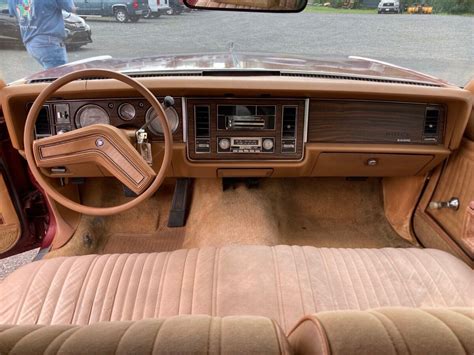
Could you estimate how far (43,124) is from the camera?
2.41 meters

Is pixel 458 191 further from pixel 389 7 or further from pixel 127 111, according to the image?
pixel 389 7

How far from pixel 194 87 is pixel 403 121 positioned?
3.75 ft

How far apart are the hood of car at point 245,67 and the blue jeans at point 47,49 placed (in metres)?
2.87

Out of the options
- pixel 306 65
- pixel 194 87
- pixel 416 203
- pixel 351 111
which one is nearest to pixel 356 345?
pixel 194 87

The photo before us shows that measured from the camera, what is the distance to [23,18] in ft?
18.8

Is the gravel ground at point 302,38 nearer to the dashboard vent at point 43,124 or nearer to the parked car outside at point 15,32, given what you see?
the parked car outside at point 15,32

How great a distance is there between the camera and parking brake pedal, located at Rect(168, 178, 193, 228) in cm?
304

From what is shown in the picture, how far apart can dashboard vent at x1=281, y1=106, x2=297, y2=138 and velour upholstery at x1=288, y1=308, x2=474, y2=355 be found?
166 centimetres

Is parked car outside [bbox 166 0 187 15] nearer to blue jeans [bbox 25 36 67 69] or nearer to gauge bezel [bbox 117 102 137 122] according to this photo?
blue jeans [bbox 25 36 67 69]

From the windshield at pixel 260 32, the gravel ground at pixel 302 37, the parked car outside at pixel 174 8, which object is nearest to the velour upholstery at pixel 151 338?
the windshield at pixel 260 32

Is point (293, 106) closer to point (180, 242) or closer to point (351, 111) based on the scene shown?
point (351, 111)

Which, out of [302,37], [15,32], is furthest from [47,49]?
[302,37]

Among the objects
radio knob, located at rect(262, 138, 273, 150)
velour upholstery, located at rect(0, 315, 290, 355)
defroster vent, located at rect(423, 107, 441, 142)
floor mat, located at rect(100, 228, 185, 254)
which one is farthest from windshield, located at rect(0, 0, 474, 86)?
velour upholstery, located at rect(0, 315, 290, 355)

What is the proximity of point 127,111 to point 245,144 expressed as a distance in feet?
2.10
